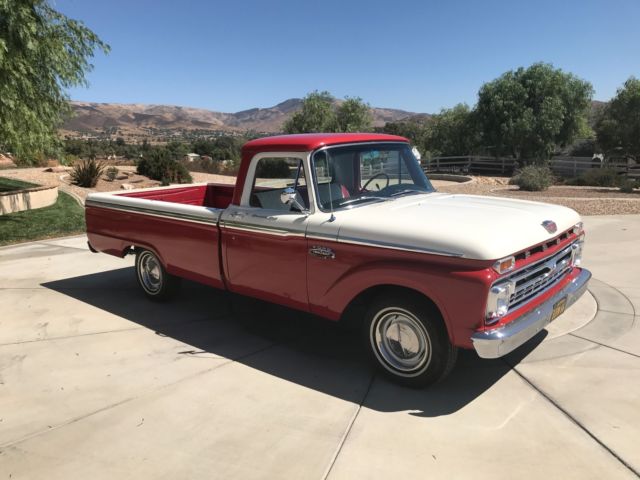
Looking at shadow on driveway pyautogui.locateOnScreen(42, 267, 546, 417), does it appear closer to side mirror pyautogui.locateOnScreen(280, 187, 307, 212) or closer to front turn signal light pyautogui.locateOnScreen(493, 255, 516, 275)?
front turn signal light pyautogui.locateOnScreen(493, 255, 516, 275)

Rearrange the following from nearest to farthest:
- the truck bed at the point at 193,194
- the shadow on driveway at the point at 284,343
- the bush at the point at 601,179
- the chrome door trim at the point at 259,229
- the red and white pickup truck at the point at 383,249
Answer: the red and white pickup truck at the point at 383,249 → the shadow on driveway at the point at 284,343 → the chrome door trim at the point at 259,229 → the truck bed at the point at 193,194 → the bush at the point at 601,179

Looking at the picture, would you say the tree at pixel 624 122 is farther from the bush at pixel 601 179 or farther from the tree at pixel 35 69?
the tree at pixel 35 69

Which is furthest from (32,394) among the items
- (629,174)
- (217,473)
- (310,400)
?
(629,174)

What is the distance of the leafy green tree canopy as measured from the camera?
53031mm

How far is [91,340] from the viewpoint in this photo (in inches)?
197

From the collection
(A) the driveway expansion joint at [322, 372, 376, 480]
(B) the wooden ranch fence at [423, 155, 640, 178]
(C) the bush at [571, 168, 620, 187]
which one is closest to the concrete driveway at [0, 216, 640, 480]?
(A) the driveway expansion joint at [322, 372, 376, 480]

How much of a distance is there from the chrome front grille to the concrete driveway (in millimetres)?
722

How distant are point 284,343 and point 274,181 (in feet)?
5.09

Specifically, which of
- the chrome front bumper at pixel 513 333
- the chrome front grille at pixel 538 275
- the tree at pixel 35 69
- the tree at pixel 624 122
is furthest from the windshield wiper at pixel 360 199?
the tree at pixel 624 122

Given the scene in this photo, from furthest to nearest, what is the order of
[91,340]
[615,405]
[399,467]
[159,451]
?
[91,340] < [615,405] < [159,451] < [399,467]

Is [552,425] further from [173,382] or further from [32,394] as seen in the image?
[32,394]

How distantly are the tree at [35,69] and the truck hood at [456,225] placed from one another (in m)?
8.05

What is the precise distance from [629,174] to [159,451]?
28.0m

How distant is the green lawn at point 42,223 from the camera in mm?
10367
